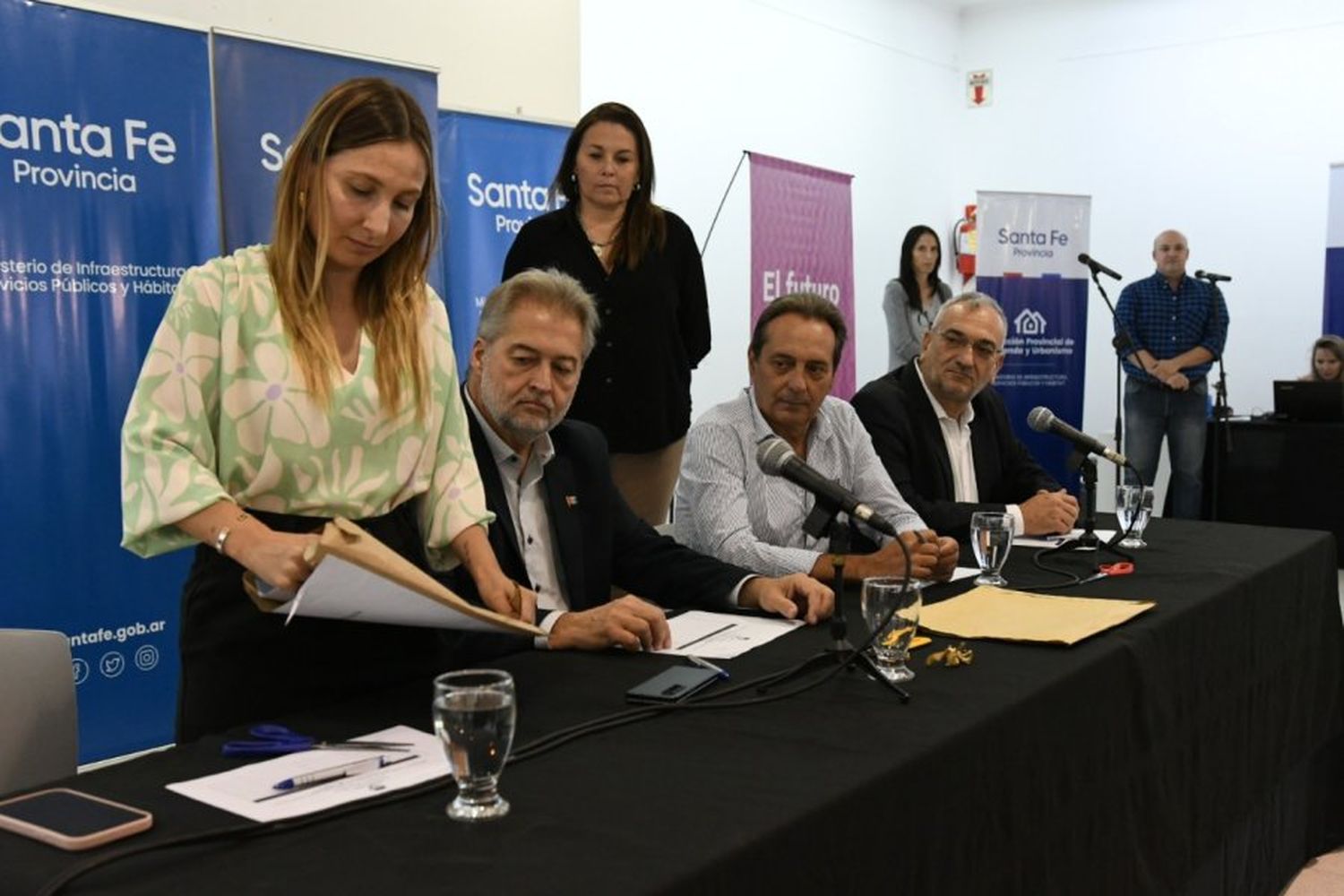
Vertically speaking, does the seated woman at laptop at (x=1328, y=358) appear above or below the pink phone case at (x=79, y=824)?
above

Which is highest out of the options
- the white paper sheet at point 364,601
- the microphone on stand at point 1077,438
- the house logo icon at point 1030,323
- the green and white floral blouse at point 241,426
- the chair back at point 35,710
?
the house logo icon at point 1030,323

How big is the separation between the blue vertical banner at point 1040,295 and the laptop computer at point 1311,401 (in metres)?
1.15

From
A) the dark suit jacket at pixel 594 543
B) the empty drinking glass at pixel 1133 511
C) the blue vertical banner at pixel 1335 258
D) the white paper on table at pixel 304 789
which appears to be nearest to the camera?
the white paper on table at pixel 304 789

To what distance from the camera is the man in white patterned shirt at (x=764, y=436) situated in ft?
8.27

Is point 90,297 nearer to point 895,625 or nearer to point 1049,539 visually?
point 1049,539

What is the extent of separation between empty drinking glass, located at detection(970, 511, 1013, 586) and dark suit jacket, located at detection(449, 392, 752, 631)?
1.51 feet

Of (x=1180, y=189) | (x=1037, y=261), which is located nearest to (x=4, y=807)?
(x=1037, y=261)

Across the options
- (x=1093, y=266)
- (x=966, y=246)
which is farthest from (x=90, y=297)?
(x=966, y=246)

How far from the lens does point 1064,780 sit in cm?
169

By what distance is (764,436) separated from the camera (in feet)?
8.28

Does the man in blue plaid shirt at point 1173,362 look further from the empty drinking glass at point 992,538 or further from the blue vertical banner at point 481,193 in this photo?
the empty drinking glass at point 992,538

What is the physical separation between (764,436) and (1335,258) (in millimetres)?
7048

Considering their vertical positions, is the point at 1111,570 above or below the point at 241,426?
below

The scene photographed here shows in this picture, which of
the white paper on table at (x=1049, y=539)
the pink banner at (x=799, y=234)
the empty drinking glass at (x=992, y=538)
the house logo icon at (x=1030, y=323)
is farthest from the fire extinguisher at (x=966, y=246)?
the empty drinking glass at (x=992, y=538)
